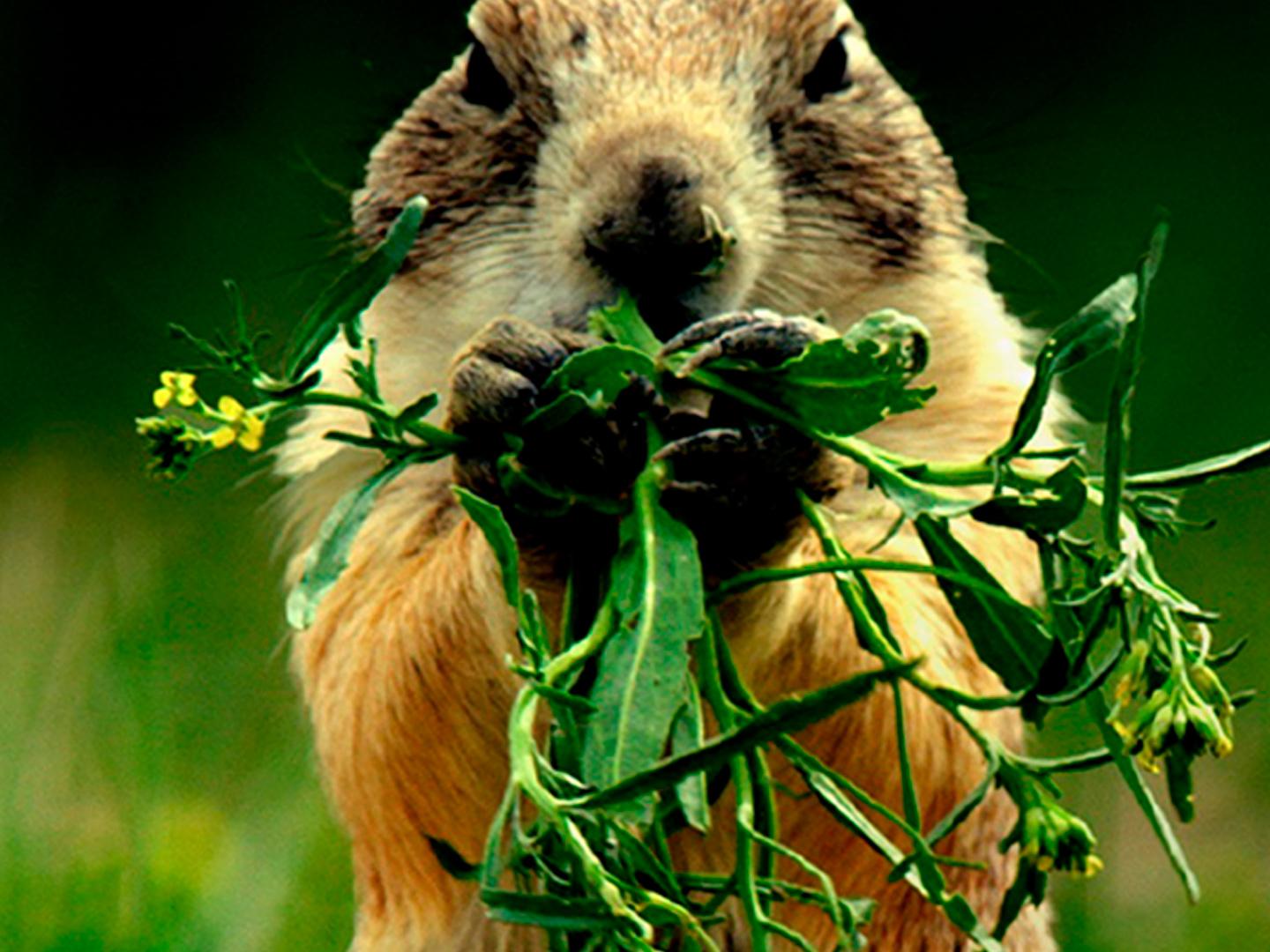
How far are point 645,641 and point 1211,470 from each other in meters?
0.56

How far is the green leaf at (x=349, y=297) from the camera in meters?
2.33

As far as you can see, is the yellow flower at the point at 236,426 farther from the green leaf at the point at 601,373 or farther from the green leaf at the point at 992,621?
the green leaf at the point at 992,621

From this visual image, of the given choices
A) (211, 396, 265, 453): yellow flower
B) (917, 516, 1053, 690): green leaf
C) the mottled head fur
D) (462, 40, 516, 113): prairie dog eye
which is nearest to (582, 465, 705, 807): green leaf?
(917, 516, 1053, 690): green leaf

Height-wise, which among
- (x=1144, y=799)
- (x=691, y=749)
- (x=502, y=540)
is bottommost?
(x=1144, y=799)

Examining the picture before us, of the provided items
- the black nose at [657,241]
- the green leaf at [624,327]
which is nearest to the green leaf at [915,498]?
the green leaf at [624,327]

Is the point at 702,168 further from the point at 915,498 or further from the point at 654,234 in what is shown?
the point at 915,498

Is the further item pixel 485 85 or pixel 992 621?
pixel 485 85

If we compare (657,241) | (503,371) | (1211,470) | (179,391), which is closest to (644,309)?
(657,241)

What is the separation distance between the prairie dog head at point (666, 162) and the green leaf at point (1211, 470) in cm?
66

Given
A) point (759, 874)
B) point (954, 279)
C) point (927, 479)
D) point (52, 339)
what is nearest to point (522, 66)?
point (954, 279)

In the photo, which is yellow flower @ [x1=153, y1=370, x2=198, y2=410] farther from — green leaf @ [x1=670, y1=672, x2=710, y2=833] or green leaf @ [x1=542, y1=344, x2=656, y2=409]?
green leaf @ [x1=670, y1=672, x2=710, y2=833]

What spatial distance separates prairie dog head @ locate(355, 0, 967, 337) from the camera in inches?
115

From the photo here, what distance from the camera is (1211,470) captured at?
229cm

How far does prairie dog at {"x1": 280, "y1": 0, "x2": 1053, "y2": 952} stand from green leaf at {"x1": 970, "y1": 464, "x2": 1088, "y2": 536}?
0.65m
